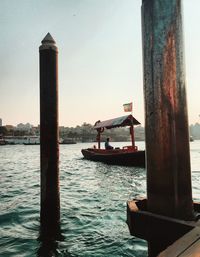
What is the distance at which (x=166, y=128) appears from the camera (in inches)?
78.5

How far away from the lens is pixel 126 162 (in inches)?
892

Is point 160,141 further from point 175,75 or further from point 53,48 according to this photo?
point 53,48

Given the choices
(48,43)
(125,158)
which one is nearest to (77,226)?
(48,43)

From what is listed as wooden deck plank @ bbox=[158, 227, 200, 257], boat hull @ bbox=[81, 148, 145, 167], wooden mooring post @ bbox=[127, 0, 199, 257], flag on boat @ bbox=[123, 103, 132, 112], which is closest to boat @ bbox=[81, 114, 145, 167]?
boat hull @ bbox=[81, 148, 145, 167]

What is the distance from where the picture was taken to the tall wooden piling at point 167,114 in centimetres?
198

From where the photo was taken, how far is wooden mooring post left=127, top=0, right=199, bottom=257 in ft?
6.48

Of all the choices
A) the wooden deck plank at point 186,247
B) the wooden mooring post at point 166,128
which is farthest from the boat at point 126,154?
the wooden deck plank at point 186,247

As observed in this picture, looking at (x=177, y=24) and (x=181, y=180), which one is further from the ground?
(x=177, y=24)

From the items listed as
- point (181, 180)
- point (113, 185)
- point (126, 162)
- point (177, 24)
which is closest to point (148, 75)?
point (177, 24)

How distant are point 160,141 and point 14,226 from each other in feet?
20.9

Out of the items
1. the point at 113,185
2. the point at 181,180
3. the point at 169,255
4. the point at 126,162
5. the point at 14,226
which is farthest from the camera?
the point at 126,162

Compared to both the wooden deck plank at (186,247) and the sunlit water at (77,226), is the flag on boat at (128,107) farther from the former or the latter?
the wooden deck plank at (186,247)

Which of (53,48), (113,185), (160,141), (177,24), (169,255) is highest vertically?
(53,48)

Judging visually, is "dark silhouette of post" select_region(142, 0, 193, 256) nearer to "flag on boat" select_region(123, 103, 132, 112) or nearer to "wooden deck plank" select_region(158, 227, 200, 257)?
"wooden deck plank" select_region(158, 227, 200, 257)
